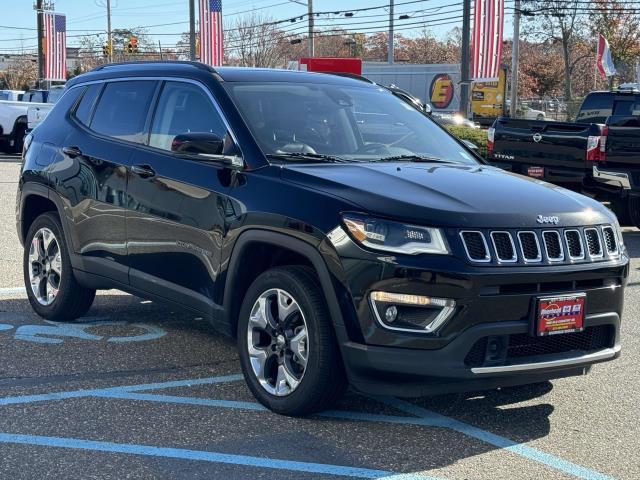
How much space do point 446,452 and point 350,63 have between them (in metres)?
23.9

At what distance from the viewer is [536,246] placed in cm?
462

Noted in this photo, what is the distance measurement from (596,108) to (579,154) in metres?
2.54

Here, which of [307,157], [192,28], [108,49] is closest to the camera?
[307,157]

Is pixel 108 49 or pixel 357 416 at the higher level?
pixel 108 49

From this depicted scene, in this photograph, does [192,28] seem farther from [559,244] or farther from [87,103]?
[559,244]

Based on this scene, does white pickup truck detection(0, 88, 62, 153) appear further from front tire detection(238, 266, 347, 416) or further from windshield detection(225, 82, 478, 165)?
front tire detection(238, 266, 347, 416)

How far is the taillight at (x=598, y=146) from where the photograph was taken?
41.1 feet

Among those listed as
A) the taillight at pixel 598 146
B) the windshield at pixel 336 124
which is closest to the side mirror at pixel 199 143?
the windshield at pixel 336 124

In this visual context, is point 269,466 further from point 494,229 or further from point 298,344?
point 494,229

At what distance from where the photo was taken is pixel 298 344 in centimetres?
488

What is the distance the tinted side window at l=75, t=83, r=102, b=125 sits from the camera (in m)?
6.92

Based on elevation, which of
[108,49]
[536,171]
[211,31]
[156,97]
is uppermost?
[108,49]

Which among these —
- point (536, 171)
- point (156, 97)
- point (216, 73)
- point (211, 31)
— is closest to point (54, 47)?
point (211, 31)

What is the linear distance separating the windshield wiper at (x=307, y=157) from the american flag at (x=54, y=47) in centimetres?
3639
